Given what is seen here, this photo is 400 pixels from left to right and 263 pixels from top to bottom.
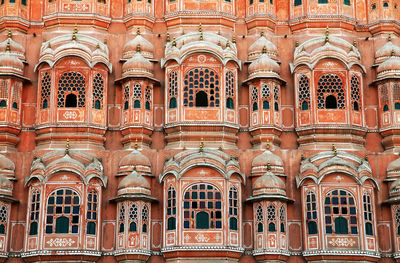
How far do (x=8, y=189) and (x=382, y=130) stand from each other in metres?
15.4

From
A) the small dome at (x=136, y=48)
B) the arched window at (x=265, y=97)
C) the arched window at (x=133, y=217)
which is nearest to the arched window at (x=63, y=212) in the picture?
the arched window at (x=133, y=217)

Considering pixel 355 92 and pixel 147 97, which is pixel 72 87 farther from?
pixel 355 92

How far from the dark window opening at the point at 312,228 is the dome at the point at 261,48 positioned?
747 cm

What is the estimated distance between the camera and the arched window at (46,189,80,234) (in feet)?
86.1

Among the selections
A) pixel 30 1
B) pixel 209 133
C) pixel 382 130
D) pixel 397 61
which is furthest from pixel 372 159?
pixel 30 1

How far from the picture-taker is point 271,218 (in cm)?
2669

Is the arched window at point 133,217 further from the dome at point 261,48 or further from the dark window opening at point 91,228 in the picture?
the dome at point 261,48

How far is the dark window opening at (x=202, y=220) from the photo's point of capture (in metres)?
26.3

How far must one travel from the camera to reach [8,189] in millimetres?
27016

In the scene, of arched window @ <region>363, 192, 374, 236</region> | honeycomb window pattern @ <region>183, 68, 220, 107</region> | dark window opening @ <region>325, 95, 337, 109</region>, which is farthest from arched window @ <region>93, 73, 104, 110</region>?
arched window @ <region>363, 192, 374, 236</region>

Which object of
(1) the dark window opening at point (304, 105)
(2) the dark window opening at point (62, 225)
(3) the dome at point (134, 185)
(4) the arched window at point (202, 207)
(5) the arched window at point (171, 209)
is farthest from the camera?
(1) the dark window opening at point (304, 105)

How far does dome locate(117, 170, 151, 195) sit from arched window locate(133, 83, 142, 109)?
3.04 meters

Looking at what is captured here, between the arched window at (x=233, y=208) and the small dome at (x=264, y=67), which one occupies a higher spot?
the small dome at (x=264, y=67)

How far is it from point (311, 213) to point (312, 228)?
1.91 feet
